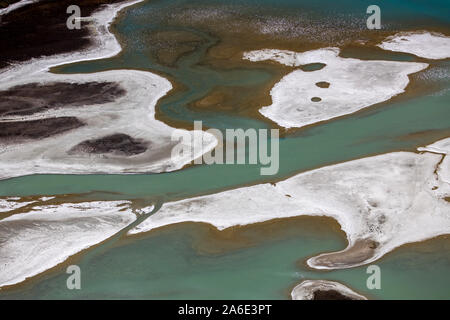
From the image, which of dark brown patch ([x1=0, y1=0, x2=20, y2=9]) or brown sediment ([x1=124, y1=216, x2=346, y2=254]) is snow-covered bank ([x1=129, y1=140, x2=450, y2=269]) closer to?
brown sediment ([x1=124, y1=216, x2=346, y2=254])

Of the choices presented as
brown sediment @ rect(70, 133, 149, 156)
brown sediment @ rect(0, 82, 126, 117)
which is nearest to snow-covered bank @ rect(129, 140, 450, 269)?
brown sediment @ rect(70, 133, 149, 156)

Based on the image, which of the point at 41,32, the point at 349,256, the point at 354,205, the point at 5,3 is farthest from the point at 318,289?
the point at 5,3

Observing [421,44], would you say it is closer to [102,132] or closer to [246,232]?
[102,132]

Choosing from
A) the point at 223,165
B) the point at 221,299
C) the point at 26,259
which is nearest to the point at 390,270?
the point at 221,299

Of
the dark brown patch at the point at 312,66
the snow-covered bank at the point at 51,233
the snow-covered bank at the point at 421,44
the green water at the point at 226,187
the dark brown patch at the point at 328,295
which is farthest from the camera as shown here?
the snow-covered bank at the point at 421,44

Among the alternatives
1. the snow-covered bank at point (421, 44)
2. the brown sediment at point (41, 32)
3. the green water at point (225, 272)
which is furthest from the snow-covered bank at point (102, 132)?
the snow-covered bank at point (421, 44)

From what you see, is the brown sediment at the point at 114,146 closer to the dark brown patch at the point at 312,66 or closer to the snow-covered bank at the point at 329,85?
the snow-covered bank at the point at 329,85
